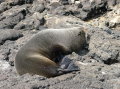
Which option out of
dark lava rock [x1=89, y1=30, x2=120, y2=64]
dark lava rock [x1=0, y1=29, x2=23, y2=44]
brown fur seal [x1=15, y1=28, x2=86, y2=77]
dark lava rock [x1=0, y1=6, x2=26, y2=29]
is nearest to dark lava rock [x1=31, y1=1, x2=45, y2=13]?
dark lava rock [x1=0, y1=6, x2=26, y2=29]

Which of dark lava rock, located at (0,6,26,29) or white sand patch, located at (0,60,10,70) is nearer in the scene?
white sand patch, located at (0,60,10,70)

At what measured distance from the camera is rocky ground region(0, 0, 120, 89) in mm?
5199

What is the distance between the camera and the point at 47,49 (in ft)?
21.2

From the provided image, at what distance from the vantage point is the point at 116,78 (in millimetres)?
5254

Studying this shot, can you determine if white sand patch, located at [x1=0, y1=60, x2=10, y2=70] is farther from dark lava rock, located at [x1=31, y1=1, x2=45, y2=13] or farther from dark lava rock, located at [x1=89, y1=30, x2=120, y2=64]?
dark lava rock, located at [x1=31, y1=1, x2=45, y2=13]

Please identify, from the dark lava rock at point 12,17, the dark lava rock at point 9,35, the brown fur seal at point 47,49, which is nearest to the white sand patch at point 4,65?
the brown fur seal at point 47,49

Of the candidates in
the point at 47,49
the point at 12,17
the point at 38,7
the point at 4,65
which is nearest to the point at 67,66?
the point at 47,49

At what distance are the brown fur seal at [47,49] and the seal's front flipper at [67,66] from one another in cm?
9

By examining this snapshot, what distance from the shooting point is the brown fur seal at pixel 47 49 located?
5648mm

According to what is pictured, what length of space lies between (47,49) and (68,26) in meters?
1.43

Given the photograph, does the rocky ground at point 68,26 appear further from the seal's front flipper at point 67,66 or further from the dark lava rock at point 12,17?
the seal's front flipper at point 67,66

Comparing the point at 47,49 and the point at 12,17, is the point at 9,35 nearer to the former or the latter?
the point at 12,17

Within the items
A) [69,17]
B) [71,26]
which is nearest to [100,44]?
[71,26]

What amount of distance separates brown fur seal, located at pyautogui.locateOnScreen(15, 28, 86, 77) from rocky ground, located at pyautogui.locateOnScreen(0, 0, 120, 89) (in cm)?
20
